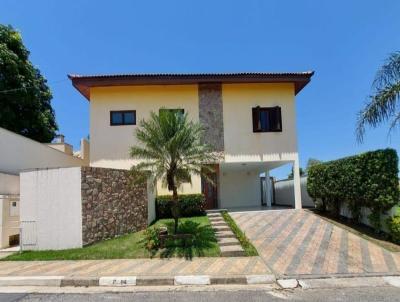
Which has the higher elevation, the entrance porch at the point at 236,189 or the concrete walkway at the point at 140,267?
the entrance porch at the point at 236,189

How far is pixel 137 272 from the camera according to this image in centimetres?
743

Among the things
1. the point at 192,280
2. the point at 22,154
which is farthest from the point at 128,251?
the point at 22,154

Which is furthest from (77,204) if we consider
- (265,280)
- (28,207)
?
(265,280)

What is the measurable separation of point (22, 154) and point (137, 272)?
362 inches

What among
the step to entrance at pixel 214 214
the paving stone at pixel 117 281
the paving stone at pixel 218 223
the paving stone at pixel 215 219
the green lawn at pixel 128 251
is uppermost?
the step to entrance at pixel 214 214

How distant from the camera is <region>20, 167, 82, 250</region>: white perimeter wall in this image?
9.95 metres

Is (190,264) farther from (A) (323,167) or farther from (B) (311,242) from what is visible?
(A) (323,167)

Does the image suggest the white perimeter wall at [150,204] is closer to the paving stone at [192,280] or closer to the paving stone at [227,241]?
the paving stone at [227,241]

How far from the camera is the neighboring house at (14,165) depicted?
1062cm

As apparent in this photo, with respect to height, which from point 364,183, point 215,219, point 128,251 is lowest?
point 128,251

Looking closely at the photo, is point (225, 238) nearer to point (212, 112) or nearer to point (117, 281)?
point (117, 281)

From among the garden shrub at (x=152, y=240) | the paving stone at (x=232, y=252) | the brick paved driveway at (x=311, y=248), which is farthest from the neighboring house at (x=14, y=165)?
the brick paved driveway at (x=311, y=248)

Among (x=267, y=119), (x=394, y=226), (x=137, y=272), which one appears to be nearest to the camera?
(x=137, y=272)

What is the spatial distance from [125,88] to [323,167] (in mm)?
11169
